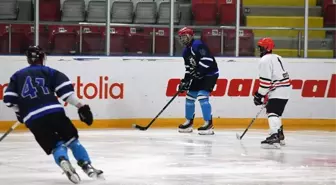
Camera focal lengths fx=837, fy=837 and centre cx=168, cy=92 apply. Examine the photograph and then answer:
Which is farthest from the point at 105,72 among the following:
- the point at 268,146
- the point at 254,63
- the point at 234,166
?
the point at 234,166

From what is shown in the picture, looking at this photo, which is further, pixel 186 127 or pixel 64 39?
pixel 64 39

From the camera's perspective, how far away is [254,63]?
1141cm

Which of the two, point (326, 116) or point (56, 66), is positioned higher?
point (56, 66)

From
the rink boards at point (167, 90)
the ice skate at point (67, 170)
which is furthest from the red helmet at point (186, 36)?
the ice skate at point (67, 170)

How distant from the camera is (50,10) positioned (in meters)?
11.5

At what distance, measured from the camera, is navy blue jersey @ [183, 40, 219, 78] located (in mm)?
10039

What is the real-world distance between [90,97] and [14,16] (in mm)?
1507

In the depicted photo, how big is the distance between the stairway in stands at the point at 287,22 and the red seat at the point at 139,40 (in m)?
1.59

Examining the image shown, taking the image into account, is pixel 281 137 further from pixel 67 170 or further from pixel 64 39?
pixel 67 170

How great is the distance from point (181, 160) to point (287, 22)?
593cm

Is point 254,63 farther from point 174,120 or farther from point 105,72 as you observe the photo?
point 105,72

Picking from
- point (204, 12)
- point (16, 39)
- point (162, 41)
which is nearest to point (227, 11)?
point (204, 12)

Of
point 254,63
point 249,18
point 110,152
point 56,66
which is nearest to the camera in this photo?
point 110,152

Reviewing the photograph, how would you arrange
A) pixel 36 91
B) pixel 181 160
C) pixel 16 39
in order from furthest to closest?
pixel 16 39, pixel 181 160, pixel 36 91
